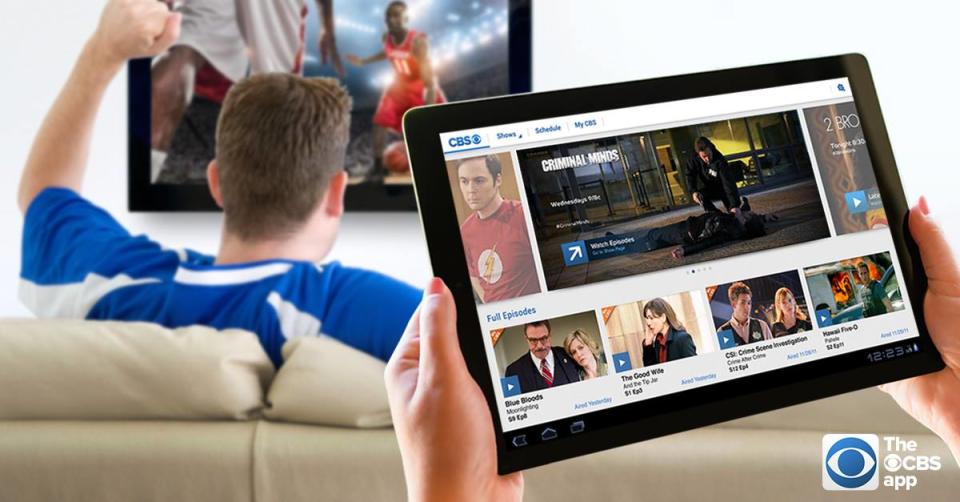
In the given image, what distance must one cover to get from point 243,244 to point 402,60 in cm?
130

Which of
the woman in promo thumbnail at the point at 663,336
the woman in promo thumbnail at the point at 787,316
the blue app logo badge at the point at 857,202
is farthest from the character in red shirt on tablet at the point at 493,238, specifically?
the blue app logo badge at the point at 857,202

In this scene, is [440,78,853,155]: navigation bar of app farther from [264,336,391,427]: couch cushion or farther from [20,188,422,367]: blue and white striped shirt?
[20,188,422,367]: blue and white striped shirt

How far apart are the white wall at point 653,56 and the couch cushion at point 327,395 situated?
5.87 ft

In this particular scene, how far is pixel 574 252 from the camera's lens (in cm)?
73

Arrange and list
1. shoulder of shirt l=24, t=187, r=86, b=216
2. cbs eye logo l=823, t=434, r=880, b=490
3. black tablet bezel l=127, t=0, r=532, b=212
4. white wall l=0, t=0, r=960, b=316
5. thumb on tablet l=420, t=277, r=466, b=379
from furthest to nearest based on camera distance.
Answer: black tablet bezel l=127, t=0, r=532, b=212 → white wall l=0, t=0, r=960, b=316 → shoulder of shirt l=24, t=187, r=86, b=216 → cbs eye logo l=823, t=434, r=880, b=490 → thumb on tablet l=420, t=277, r=466, b=379

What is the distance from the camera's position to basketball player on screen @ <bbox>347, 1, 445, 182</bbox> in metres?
2.88

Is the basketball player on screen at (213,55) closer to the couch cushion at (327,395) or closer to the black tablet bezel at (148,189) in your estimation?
the black tablet bezel at (148,189)

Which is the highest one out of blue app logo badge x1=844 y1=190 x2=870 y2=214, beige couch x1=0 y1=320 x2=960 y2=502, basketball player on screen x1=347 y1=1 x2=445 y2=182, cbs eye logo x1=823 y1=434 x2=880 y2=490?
basketball player on screen x1=347 y1=1 x2=445 y2=182

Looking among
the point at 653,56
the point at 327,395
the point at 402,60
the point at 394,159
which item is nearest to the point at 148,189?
the point at 394,159

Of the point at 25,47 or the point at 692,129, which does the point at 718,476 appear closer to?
the point at 692,129

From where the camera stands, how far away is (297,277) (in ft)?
5.20

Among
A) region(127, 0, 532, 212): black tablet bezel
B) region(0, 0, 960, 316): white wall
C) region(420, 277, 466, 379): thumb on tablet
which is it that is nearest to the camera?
region(420, 277, 466, 379): thumb on tablet

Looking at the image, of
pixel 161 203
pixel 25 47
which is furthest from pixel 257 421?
pixel 25 47

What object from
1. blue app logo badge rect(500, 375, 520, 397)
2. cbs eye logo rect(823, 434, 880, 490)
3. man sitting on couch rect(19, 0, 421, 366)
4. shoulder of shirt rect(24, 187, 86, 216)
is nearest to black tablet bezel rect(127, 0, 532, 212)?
man sitting on couch rect(19, 0, 421, 366)
